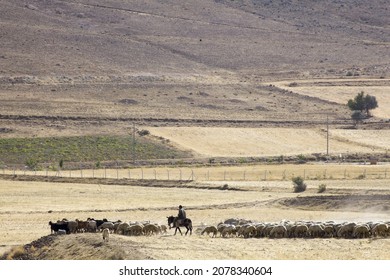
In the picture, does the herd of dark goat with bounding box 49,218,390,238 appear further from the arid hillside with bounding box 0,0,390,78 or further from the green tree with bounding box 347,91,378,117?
the arid hillside with bounding box 0,0,390,78

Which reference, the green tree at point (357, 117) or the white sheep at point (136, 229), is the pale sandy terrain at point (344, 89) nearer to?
the green tree at point (357, 117)

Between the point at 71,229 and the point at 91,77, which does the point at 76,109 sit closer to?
the point at 91,77

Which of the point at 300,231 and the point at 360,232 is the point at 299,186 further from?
the point at 360,232

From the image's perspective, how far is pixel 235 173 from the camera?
73.8 m

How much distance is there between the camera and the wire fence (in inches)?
2723

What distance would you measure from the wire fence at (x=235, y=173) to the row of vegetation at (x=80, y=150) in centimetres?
636

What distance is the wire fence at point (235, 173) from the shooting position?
6918 centimetres

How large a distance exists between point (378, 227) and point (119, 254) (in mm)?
9765

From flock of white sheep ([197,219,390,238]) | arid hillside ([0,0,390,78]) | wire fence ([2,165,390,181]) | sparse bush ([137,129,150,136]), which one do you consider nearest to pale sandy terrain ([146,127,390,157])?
sparse bush ([137,129,150,136])

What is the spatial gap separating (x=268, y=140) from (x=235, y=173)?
88.8ft

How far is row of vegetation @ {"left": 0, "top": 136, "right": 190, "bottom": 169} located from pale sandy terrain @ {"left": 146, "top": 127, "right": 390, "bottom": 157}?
296 centimetres

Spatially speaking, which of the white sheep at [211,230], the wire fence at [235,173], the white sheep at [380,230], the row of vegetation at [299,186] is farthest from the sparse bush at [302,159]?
the white sheep at [380,230]

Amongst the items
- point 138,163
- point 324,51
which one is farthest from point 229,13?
point 138,163

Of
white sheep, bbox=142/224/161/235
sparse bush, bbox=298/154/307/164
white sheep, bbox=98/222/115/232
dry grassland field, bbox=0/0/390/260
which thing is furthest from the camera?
sparse bush, bbox=298/154/307/164
